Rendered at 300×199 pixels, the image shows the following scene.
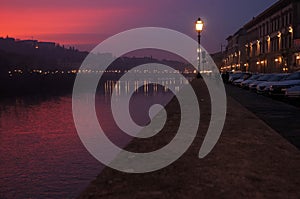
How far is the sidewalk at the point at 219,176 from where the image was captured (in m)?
4.46

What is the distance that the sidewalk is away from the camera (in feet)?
14.6

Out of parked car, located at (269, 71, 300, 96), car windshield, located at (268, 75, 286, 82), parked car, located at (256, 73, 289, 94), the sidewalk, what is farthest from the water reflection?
the sidewalk

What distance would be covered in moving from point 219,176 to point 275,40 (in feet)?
219

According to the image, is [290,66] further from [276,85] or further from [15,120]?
[15,120]

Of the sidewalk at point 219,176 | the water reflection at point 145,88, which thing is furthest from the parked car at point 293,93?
the water reflection at point 145,88

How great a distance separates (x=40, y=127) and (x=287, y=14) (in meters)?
43.3

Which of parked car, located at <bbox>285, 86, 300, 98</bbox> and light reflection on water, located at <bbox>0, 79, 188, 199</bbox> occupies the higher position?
parked car, located at <bbox>285, 86, 300, 98</bbox>

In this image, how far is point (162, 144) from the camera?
297 inches

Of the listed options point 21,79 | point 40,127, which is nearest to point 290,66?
point 40,127

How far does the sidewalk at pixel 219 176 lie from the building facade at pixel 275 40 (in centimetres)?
4974

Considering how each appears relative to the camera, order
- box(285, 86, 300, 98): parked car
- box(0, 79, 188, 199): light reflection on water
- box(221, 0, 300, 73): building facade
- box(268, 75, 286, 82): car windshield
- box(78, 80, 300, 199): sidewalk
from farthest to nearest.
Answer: box(221, 0, 300, 73): building facade
box(268, 75, 286, 82): car windshield
box(285, 86, 300, 98): parked car
box(0, 79, 188, 199): light reflection on water
box(78, 80, 300, 199): sidewalk

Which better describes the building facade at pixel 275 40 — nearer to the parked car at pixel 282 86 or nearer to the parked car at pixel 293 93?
the parked car at pixel 282 86

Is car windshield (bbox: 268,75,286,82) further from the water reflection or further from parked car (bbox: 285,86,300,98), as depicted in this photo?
the water reflection

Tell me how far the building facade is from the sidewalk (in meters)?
49.7
